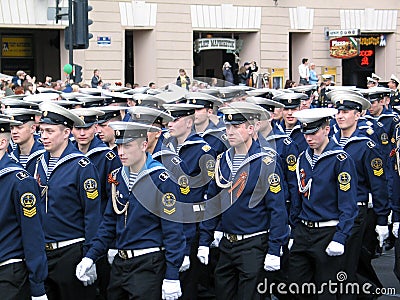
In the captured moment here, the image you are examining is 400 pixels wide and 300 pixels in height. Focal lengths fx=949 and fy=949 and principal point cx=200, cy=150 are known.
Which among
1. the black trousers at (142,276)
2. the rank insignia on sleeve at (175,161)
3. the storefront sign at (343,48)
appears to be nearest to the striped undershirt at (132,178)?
the black trousers at (142,276)

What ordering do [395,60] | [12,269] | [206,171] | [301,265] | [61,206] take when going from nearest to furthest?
[12,269], [61,206], [301,265], [206,171], [395,60]

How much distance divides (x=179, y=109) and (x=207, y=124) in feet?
3.70

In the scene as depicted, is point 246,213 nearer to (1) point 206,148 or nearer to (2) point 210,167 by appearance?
(2) point 210,167

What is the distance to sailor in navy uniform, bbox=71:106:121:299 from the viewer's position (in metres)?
8.80

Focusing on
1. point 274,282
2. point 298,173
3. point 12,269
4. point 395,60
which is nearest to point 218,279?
point 274,282

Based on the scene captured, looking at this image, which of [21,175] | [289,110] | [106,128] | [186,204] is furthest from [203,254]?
[289,110]

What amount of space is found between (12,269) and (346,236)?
9.66ft

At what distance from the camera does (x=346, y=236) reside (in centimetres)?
811

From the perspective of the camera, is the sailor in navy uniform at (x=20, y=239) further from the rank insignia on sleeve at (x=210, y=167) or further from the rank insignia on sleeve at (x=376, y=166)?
the rank insignia on sleeve at (x=376, y=166)

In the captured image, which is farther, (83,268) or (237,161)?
(237,161)

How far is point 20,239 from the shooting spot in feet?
22.1

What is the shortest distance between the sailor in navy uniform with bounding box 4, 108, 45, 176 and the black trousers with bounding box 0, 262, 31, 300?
1759mm

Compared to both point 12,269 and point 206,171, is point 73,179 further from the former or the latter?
point 206,171

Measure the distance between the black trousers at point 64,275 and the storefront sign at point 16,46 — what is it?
24.6m
